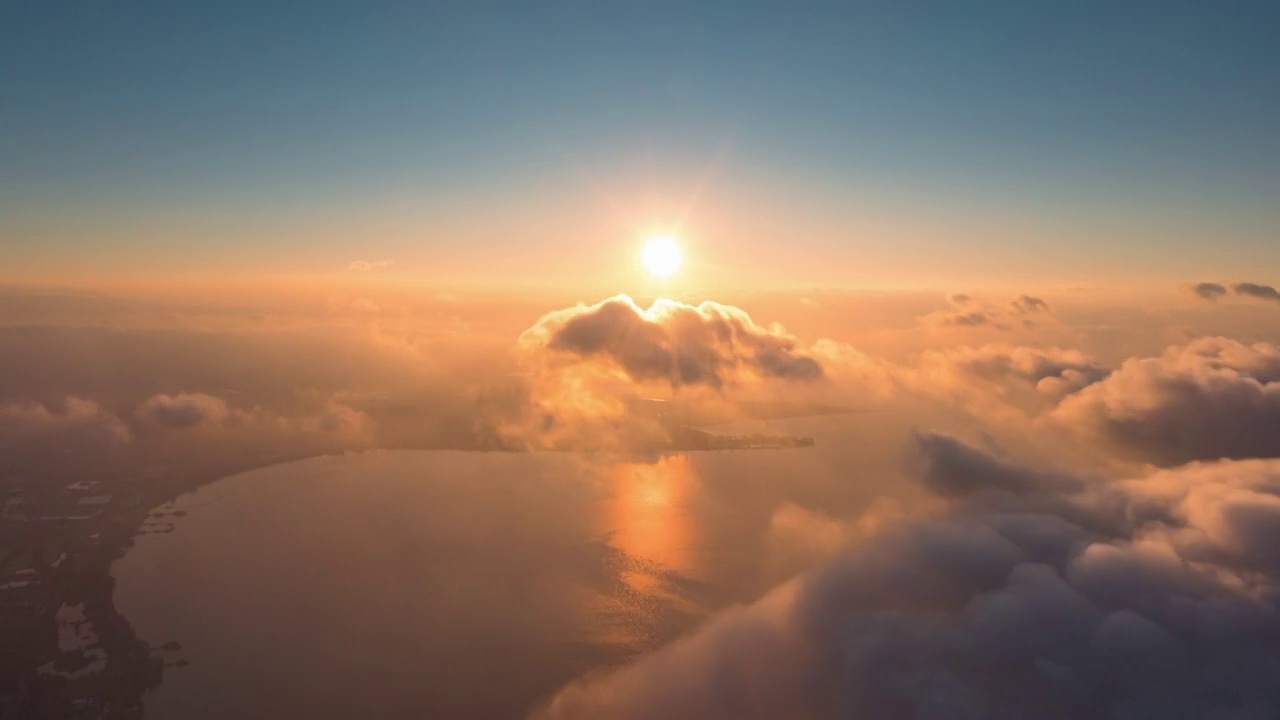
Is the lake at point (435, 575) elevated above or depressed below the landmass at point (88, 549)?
below

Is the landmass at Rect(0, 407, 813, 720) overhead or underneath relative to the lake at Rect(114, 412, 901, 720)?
overhead

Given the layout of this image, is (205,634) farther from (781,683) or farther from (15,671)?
(781,683)

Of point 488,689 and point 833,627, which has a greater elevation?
point 833,627

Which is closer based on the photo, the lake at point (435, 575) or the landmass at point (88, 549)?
the landmass at point (88, 549)

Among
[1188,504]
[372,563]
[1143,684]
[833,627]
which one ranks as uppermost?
[1188,504]

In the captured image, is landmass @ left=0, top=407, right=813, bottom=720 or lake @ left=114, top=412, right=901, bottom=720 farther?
lake @ left=114, top=412, right=901, bottom=720

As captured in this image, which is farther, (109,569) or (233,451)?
(233,451)

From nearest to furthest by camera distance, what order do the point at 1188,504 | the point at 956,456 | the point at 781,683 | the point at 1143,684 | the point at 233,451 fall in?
1. the point at 1143,684
2. the point at 781,683
3. the point at 1188,504
4. the point at 956,456
5. the point at 233,451

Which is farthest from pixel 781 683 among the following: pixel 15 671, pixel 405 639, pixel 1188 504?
pixel 15 671

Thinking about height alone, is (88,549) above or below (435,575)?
above

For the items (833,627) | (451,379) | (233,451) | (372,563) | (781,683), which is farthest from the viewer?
(451,379)

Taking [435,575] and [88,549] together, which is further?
[88,549]
